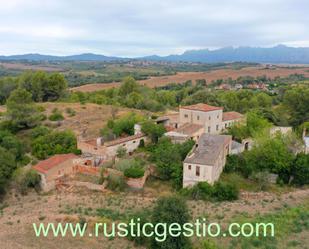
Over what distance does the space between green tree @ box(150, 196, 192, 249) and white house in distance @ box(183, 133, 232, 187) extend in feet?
36.5

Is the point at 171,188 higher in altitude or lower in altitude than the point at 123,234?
lower

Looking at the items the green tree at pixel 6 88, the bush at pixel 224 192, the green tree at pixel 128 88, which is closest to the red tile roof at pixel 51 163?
the bush at pixel 224 192

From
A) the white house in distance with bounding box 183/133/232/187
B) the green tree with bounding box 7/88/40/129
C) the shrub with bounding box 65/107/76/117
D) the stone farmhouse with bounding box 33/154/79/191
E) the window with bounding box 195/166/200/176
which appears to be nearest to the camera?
the white house in distance with bounding box 183/133/232/187

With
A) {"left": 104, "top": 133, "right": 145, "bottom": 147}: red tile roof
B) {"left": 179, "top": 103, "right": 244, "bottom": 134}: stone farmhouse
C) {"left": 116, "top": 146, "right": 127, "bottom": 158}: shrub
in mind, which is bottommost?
{"left": 116, "top": 146, "right": 127, "bottom": 158}: shrub

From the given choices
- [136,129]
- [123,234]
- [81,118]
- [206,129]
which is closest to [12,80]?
[81,118]

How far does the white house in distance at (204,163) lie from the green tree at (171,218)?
11.1 m

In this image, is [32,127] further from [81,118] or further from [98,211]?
[98,211]

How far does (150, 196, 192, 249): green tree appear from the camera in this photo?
645 inches

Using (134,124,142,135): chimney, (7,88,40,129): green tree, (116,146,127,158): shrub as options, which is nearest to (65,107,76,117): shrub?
(7,88,40,129): green tree

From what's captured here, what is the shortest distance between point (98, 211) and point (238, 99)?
47.5 meters

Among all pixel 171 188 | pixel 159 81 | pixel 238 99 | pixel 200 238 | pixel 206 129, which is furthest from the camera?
pixel 159 81

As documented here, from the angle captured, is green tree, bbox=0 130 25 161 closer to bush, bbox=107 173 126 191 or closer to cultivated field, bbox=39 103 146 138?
cultivated field, bbox=39 103 146 138

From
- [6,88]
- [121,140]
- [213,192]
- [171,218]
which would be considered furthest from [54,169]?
[6,88]

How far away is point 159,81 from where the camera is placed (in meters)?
128
